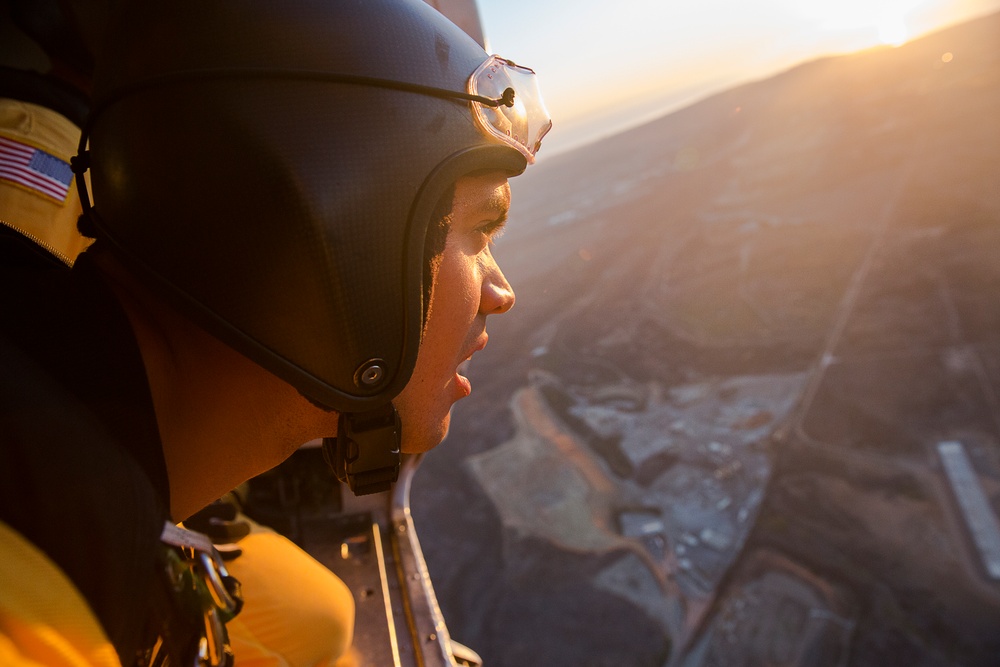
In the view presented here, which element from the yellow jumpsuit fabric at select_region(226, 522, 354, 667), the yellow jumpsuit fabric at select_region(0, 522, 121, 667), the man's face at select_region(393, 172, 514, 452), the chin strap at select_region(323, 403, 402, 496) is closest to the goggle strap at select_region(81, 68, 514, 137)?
the man's face at select_region(393, 172, 514, 452)

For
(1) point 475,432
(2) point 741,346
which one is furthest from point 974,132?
(1) point 475,432

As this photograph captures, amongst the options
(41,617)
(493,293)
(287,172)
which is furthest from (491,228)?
(41,617)

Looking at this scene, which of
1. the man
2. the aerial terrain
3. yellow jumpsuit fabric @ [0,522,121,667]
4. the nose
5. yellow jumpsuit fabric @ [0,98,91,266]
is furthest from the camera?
the aerial terrain

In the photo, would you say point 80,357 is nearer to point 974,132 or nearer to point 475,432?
point 475,432

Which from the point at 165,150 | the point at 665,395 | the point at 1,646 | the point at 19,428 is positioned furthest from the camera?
the point at 665,395

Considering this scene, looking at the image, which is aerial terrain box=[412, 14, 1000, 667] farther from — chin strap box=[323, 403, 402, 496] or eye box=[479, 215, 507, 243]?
eye box=[479, 215, 507, 243]

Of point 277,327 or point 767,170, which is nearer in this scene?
point 277,327
